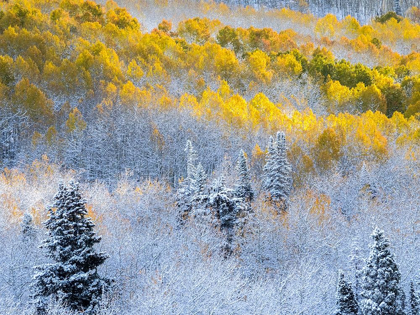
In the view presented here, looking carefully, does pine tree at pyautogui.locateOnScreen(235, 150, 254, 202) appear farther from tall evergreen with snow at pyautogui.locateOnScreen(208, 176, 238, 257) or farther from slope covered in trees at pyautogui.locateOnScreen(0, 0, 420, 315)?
tall evergreen with snow at pyautogui.locateOnScreen(208, 176, 238, 257)

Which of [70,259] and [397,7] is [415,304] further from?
[397,7]

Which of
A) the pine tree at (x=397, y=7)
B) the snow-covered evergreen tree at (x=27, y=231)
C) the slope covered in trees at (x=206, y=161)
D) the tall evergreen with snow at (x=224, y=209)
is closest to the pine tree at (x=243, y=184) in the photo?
the slope covered in trees at (x=206, y=161)

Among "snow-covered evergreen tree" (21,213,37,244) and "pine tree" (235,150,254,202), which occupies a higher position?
"pine tree" (235,150,254,202)

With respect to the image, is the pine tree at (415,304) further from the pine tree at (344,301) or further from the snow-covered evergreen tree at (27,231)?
the snow-covered evergreen tree at (27,231)

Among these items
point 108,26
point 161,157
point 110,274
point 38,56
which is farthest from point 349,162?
point 108,26

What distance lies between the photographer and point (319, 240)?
3472cm

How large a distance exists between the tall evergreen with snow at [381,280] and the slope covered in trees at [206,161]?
12 centimetres

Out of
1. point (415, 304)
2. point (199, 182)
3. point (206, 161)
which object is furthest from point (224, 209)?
point (206, 161)

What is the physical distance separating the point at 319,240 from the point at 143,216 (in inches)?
614

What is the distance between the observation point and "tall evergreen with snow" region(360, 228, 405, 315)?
22.5 meters

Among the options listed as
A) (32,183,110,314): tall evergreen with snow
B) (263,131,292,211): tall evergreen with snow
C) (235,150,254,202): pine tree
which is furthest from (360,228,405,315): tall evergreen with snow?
(263,131,292,211): tall evergreen with snow

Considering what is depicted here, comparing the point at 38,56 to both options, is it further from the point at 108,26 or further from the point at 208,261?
the point at 208,261

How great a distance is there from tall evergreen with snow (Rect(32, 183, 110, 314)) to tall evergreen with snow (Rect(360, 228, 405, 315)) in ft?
44.7

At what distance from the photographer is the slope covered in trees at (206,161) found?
25594mm
